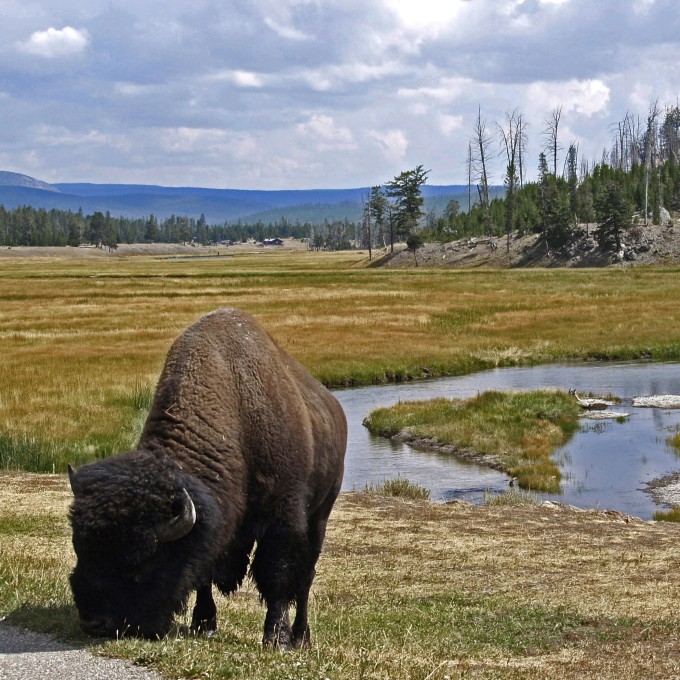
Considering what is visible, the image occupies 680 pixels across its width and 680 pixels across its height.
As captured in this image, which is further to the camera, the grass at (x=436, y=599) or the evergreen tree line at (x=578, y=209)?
the evergreen tree line at (x=578, y=209)

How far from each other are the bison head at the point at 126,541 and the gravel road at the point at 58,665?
26 centimetres

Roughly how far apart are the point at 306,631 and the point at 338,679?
2523 millimetres

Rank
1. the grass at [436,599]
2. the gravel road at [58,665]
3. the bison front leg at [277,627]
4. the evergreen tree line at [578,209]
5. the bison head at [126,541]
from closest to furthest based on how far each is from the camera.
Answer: the gravel road at [58,665], the bison head at [126,541], the grass at [436,599], the bison front leg at [277,627], the evergreen tree line at [578,209]

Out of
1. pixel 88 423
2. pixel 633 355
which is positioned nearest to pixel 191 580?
pixel 88 423

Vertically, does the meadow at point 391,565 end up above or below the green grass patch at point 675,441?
above

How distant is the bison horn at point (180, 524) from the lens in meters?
6.34

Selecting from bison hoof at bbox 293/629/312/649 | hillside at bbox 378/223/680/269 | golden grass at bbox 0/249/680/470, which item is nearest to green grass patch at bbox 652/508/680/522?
golden grass at bbox 0/249/680/470

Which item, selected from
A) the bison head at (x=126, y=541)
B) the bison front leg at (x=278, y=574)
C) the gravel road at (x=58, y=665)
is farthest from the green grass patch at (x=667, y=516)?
the gravel road at (x=58, y=665)

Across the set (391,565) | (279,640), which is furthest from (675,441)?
(279,640)

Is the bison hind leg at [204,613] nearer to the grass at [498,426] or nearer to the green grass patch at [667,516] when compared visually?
the green grass patch at [667,516]

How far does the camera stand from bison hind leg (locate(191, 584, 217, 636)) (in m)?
7.97

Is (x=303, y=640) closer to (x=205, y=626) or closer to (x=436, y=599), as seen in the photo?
(x=205, y=626)

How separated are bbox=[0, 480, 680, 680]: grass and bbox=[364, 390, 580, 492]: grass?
8290 mm

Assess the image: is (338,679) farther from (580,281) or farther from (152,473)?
(580,281)
